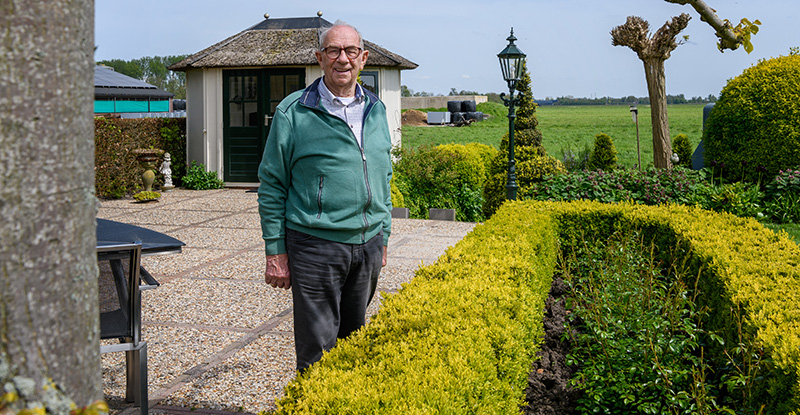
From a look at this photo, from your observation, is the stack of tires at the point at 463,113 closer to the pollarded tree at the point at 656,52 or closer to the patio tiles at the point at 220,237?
the pollarded tree at the point at 656,52

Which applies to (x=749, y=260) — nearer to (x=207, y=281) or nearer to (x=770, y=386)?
(x=770, y=386)

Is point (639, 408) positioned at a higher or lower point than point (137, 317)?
lower

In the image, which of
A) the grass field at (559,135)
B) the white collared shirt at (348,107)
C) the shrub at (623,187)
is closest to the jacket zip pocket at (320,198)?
the white collared shirt at (348,107)

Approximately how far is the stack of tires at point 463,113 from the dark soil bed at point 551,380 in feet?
130

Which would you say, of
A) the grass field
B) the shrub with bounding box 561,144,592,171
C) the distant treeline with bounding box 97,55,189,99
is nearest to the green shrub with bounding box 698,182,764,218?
the shrub with bounding box 561,144,592,171

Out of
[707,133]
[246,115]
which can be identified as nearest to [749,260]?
[707,133]

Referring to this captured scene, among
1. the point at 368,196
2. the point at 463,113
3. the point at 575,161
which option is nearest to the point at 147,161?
the point at 575,161

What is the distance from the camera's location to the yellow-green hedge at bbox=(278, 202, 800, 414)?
2.43 meters

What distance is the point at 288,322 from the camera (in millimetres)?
5617

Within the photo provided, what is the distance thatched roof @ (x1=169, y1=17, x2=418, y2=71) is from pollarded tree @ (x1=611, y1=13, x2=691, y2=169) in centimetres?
496

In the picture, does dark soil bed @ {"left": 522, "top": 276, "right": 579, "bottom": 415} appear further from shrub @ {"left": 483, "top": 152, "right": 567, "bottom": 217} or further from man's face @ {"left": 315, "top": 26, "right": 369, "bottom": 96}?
shrub @ {"left": 483, "top": 152, "right": 567, "bottom": 217}

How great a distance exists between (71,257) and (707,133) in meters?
12.8

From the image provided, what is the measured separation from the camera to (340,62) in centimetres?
309

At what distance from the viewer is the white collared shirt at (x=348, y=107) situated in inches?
125
